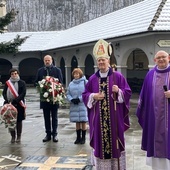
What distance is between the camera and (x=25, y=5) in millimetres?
74562

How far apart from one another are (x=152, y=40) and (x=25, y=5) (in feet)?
212

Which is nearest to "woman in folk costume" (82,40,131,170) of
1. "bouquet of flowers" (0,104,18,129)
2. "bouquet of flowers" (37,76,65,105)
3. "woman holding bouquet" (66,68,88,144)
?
"woman holding bouquet" (66,68,88,144)

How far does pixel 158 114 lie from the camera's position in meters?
4.77

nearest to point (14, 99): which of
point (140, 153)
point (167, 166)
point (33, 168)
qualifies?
point (33, 168)

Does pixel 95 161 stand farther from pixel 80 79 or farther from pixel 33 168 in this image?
pixel 80 79

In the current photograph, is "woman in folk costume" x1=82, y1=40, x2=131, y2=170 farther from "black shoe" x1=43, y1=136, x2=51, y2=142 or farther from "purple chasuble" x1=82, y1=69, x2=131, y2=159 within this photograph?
"black shoe" x1=43, y1=136, x2=51, y2=142

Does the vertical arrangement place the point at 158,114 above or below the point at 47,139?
above

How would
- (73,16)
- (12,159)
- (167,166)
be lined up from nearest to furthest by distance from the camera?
(167,166) → (12,159) → (73,16)

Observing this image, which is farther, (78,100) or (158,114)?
(78,100)

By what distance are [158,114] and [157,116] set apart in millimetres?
30

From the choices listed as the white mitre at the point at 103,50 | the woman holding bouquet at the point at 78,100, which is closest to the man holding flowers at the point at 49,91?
the woman holding bouquet at the point at 78,100

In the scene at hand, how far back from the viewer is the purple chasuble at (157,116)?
4.74 m

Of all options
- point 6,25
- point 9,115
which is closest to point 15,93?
point 9,115

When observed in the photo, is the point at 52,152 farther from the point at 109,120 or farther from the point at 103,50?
the point at 103,50
